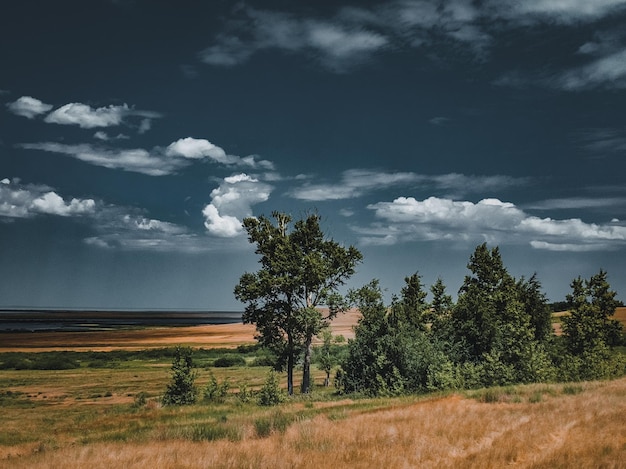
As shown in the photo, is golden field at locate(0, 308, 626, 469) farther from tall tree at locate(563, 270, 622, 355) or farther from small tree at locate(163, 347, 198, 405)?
tall tree at locate(563, 270, 622, 355)

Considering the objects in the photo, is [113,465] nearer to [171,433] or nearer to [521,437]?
[171,433]

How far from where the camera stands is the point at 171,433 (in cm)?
1634

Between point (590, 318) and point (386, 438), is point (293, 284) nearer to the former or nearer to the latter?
point (386, 438)

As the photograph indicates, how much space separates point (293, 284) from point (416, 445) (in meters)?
23.5

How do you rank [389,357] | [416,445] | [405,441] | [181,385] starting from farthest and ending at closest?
[389,357]
[181,385]
[405,441]
[416,445]

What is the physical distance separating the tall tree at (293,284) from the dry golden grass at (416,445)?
59.3 feet

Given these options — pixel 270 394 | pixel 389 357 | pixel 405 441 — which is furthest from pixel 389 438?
pixel 389 357

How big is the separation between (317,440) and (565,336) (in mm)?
45254

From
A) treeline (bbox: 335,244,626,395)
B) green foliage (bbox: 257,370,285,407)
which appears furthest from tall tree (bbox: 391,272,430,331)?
green foliage (bbox: 257,370,285,407)

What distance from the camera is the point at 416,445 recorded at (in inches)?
470

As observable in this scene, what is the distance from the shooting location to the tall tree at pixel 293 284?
34.8 metres

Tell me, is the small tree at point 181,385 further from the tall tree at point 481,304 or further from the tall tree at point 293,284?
the tall tree at point 481,304

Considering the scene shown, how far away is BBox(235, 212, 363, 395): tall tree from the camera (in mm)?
34750

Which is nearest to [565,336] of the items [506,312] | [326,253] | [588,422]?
[506,312]
